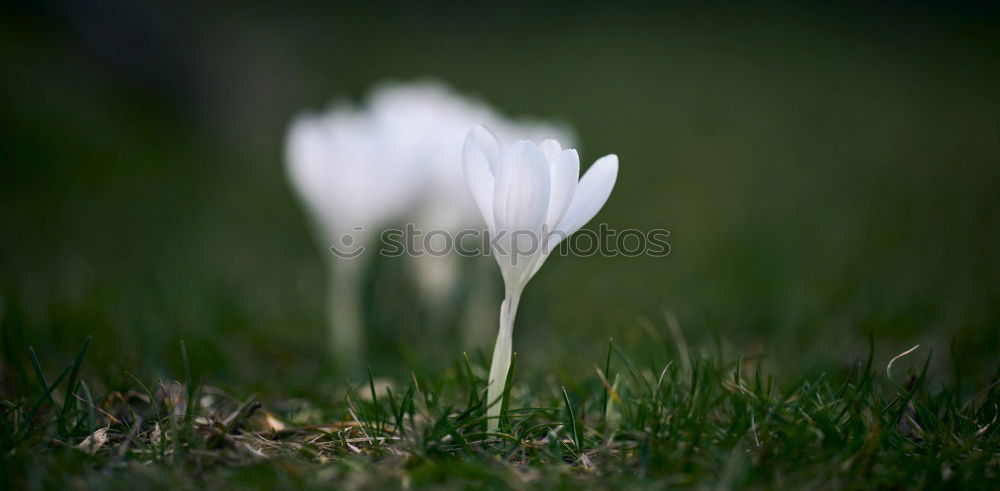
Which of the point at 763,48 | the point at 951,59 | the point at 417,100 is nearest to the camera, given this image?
the point at 417,100

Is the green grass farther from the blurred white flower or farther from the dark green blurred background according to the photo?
the blurred white flower

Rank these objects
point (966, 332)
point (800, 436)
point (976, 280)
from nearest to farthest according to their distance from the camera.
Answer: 1. point (800, 436)
2. point (966, 332)
3. point (976, 280)

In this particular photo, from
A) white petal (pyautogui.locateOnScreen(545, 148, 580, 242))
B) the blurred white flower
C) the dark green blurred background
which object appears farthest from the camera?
the dark green blurred background

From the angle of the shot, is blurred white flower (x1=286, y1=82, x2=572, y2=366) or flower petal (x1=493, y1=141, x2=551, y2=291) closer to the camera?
flower petal (x1=493, y1=141, x2=551, y2=291)

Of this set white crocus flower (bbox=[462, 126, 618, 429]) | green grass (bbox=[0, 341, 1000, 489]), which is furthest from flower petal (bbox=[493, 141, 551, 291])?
green grass (bbox=[0, 341, 1000, 489])

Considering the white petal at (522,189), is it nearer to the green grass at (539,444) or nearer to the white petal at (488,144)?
the white petal at (488,144)

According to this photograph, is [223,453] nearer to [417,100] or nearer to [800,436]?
[800,436]

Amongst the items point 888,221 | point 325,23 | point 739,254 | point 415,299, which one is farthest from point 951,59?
point 415,299
